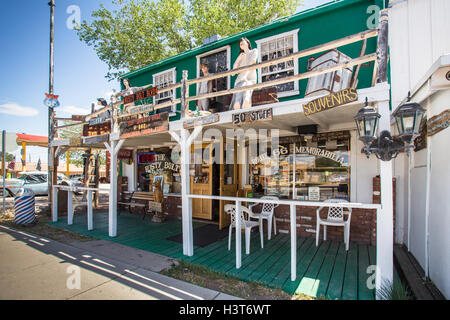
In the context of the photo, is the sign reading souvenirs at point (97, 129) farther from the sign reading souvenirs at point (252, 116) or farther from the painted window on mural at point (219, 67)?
the sign reading souvenirs at point (252, 116)

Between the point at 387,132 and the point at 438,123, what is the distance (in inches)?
31.3

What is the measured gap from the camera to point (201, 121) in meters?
4.20

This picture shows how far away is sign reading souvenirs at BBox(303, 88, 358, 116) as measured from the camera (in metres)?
2.78

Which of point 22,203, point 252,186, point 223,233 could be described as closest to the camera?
point 223,233

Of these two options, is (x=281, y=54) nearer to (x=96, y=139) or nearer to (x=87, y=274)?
(x=96, y=139)

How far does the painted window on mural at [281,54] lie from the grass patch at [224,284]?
15.3 feet

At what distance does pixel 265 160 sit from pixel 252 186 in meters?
0.79

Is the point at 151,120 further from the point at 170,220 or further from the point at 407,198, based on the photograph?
the point at 407,198

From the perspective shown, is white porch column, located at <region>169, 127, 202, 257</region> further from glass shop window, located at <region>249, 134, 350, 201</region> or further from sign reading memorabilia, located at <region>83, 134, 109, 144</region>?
sign reading memorabilia, located at <region>83, 134, 109, 144</region>

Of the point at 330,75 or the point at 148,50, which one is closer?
the point at 330,75

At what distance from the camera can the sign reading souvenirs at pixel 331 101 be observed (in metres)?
2.78

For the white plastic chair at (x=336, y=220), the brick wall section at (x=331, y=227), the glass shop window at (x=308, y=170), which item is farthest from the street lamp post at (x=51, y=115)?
the white plastic chair at (x=336, y=220)
